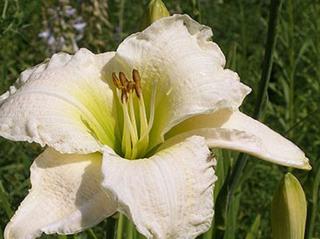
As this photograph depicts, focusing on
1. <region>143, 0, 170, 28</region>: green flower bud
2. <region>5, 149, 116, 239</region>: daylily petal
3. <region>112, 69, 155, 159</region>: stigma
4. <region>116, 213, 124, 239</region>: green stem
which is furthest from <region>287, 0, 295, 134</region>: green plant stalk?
<region>5, 149, 116, 239</region>: daylily petal

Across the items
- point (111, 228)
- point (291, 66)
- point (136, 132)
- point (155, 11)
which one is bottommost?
point (291, 66)

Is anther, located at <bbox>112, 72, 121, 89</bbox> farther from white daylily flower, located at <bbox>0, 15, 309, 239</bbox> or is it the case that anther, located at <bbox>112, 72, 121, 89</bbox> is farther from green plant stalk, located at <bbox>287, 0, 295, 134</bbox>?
green plant stalk, located at <bbox>287, 0, 295, 134</bbox>

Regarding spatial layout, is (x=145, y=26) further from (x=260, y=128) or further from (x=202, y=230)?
(x=202, y=230)

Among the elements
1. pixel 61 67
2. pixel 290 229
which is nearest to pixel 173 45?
pixel 61 67

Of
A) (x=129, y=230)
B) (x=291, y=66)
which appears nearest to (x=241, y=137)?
(x=129, y=230)

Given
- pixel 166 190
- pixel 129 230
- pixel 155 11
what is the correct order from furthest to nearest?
pixel 129 230 < pixel 155 11 < pixel 166 190

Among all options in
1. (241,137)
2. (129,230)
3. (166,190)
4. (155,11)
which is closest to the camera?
(166,190)

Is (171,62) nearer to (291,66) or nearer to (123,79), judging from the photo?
(123,79)
